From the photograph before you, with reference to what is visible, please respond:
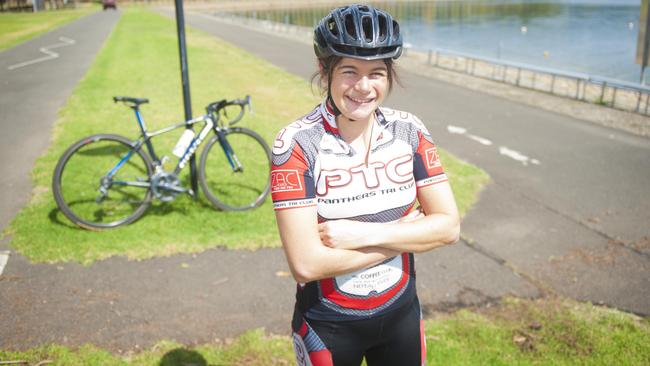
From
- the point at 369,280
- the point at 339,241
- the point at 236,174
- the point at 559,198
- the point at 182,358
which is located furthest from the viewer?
the point at 236,174

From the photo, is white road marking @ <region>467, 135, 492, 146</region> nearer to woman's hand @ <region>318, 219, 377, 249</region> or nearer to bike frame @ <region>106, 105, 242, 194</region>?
bike frame @ <region>106, 105, 242, 194</region>

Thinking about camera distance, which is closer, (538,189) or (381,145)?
(381,145)

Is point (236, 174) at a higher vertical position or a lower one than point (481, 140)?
higher

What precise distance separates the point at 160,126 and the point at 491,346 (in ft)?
26.1

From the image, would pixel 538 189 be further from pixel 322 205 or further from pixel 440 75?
pixel 440 75

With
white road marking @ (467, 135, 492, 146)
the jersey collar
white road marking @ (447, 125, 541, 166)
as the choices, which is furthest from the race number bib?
white road marking @ (467, 135, 492, 146)

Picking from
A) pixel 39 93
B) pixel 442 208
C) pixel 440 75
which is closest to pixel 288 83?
pixel 440 75

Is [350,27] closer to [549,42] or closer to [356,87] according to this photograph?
[356,87]

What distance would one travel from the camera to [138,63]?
18.1 metres

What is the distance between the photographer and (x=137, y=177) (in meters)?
5.64

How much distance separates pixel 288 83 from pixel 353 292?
1363 centimetres

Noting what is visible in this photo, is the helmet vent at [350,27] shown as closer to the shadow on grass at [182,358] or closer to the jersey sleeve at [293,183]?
the jersey sleeve at [293,183]

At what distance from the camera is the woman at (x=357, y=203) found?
218 cm

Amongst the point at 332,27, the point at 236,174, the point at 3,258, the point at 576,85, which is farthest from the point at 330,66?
the point at 576,85
